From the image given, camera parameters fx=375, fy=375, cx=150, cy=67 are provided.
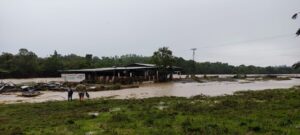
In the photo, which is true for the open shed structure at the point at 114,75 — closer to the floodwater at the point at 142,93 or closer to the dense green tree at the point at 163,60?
the dense green tree at the point at 163,60

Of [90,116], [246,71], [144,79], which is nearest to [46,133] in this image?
[90,116]

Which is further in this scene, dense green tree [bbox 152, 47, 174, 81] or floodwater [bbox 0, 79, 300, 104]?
dense green tree [bbox 152, 47, 174, 81]

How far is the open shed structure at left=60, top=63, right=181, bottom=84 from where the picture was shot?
62.7 metres

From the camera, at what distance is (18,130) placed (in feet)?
46.3

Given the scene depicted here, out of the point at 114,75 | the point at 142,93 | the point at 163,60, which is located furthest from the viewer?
the point at 163,60

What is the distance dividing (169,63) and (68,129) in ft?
201

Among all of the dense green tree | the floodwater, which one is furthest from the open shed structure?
the floodwater

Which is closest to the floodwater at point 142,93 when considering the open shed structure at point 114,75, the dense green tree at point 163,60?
the open shed structure at point 114,75

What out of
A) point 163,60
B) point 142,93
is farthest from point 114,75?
point 142,93

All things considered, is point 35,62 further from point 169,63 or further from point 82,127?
point 82,127

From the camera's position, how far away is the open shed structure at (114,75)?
62.7 meters

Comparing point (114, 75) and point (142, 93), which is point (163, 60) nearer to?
point (114, 75)

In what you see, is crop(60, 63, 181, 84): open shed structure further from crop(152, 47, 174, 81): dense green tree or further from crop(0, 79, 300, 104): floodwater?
crop(0, 79, 300, 104): floodwater

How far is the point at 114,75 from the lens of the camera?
6800cm
